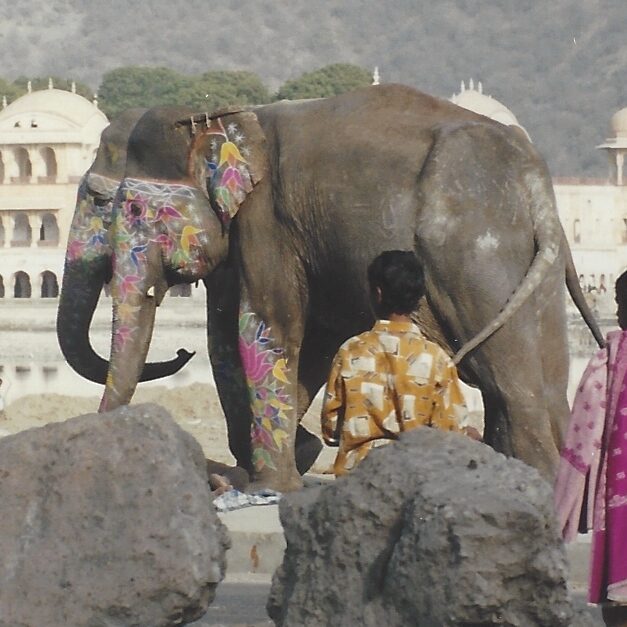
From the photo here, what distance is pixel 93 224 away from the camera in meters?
10.1

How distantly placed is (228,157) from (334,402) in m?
3.99

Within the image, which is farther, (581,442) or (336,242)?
(336,242)

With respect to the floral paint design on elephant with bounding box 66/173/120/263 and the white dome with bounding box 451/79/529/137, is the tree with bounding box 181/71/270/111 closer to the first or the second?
the white dome with bounding box 451/79/529/137

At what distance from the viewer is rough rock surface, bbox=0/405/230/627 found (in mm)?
5508

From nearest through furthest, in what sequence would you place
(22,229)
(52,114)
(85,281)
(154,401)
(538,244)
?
(538,244), (85,281), (154,401), (22,229), (52,114)

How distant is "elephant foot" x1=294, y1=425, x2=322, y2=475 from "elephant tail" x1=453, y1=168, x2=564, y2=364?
1.85m

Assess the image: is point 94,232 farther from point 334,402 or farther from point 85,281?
point 334,402

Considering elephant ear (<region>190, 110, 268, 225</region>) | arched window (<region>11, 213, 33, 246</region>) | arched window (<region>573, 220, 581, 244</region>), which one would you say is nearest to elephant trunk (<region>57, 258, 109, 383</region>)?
elephant ear (<region>190, 110, 268, 225</region>)

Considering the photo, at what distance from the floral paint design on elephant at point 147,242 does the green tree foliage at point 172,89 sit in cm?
6930

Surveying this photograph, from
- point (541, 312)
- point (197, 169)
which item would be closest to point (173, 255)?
point (197, 169)

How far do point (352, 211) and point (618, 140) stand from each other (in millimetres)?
62475

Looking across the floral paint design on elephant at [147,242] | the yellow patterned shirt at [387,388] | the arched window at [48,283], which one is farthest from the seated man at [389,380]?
the arched window at [48,283]

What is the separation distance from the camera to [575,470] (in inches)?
227

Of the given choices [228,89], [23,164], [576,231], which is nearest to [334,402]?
[23,164]
